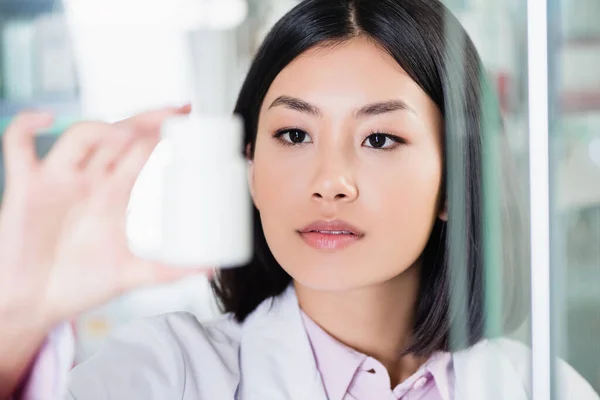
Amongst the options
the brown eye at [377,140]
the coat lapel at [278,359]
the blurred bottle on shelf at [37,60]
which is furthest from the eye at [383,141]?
the blurred bottle on shelf at [37,60]

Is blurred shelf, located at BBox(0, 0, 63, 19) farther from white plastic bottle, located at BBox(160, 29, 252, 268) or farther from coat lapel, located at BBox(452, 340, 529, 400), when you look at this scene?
coat lapel, located at BBox(452, 340, 529, 400)

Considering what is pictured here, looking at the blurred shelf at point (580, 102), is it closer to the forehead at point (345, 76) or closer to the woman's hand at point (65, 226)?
the forehead at point (345, 76)

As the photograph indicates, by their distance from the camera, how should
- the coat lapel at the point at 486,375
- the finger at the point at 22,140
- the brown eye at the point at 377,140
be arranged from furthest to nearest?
the coat lapel at the point at 486,375
the brown eye at the point at 377,140
the finger at the point at 22,140

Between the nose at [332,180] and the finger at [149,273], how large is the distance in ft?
0.52

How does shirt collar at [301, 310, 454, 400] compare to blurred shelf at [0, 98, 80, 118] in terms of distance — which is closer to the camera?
blurred shelf at [0, 98, 80, 118]

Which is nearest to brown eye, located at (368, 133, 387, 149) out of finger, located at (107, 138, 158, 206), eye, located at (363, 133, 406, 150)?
eye, located at (363, 133, 406, 150)

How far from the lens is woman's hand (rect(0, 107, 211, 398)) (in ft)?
2.31

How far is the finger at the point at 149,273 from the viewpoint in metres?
0.74

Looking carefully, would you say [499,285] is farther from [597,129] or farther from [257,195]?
[257,195]

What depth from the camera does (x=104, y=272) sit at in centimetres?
73

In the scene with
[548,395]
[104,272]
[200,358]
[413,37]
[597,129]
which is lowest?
[548,395]

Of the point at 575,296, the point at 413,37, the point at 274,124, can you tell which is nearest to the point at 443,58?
the point at 413,37

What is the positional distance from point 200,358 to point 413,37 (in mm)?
429

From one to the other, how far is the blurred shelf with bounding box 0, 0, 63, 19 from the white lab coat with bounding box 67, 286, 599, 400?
0.33 meters
